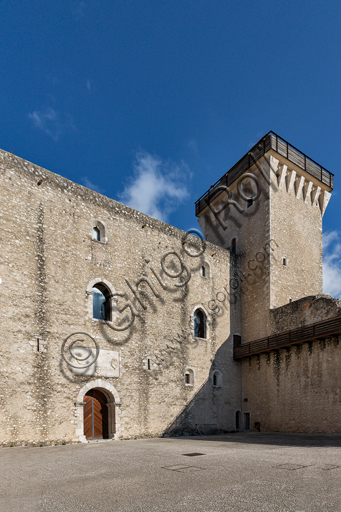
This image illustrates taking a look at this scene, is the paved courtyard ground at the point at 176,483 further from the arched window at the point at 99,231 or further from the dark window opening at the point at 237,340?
the dark window opening at the point at 237,340

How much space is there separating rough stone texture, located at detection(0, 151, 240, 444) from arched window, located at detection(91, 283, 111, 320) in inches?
14.5

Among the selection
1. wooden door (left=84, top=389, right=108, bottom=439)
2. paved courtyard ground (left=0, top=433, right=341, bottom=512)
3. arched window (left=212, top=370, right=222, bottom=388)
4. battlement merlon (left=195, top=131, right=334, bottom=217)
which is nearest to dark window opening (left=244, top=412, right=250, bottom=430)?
arched window (left=212, top=370, right=222, bottom=388)

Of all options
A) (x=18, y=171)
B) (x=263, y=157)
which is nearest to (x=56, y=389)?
(x=18, y=171)

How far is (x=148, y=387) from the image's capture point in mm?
16203

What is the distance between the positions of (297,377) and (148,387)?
6.85 meters

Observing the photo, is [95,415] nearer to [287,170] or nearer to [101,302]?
[101,302]

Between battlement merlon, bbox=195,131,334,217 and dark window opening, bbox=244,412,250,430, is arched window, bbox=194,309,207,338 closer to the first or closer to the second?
dark window opening, bbox=244,412,250,430

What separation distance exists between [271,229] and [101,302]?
10.7 m

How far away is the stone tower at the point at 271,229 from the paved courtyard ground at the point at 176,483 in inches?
494

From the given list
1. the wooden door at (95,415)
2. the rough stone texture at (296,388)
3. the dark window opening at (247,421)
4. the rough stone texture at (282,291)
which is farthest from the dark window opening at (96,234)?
the dark window opening at (247,421)

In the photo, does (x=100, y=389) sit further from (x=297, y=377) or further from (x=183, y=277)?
(x=297, y=377)

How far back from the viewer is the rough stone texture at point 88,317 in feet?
41.9

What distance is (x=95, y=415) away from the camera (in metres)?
14.8

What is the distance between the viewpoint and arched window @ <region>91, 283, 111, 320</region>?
15.4 m
